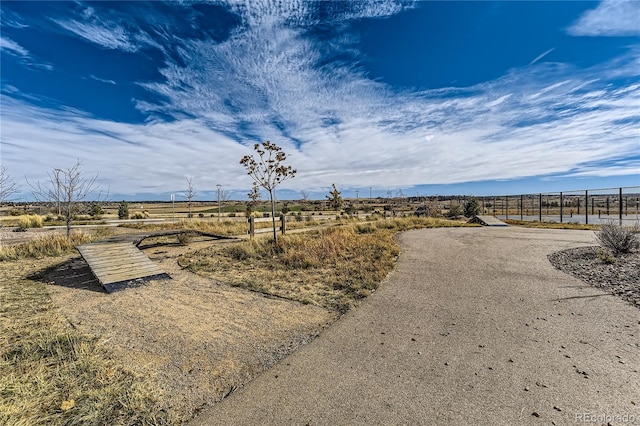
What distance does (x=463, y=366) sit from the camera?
3.12 meters

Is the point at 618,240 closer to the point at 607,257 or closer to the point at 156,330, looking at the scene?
the point at 607,257

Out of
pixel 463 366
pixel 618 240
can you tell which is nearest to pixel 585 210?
pixel 618 240

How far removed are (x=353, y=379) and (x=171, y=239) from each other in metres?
15.0

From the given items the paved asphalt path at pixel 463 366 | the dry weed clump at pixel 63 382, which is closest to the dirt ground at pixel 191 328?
the dry weed clump at pixel 63 382

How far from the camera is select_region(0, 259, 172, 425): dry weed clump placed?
2.46m

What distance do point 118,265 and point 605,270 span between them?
38.4ft

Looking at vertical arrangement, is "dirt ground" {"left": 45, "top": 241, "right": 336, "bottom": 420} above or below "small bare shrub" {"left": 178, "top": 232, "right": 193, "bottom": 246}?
below

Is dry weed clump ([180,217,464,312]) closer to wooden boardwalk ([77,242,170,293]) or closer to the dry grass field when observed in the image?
the dry grass field

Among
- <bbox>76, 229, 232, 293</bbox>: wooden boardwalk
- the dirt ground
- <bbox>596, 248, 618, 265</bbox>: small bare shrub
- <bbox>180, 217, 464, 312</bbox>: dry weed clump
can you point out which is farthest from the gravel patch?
<bbox>76, 229, 232, 293</bbox>: wooden boardwalk

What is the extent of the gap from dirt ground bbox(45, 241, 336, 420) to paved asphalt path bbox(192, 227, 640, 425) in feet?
1.01

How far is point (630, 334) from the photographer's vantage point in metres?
3.68

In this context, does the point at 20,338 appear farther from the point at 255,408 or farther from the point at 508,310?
the point at 508,310

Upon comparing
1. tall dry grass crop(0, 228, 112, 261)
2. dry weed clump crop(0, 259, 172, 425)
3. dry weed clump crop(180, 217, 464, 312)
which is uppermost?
tall dry grass crop(0, 228, 112, 261)

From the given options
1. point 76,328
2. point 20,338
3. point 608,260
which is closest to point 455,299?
point 608,260
